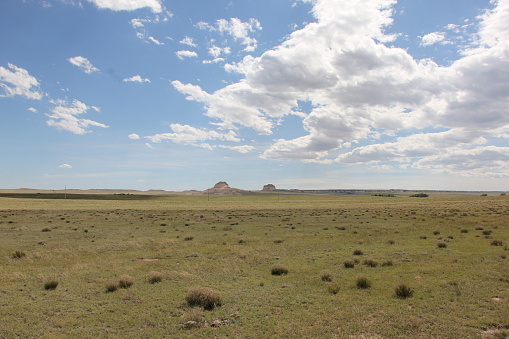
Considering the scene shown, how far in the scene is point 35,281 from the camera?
48.4ft

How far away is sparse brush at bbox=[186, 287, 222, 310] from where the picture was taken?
1144 cm

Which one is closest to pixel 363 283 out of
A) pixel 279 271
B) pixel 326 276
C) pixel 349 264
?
pixel 326 276

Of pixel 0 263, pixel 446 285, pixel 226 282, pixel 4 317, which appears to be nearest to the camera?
pixel 4 317

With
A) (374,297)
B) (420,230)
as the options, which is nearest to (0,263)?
(374,297)

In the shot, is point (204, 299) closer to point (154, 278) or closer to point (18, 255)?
point (154, 278)

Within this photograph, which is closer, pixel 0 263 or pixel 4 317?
pixel 4 317

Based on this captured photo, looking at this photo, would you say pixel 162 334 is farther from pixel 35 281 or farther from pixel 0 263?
pixel 0 263

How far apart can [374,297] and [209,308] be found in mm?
6635

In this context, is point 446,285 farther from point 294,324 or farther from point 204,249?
point 204,249

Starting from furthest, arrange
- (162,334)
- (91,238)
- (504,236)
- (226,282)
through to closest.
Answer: (91,238), (504,236), (226,282), (162,334)

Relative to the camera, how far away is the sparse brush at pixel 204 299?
11438 mm

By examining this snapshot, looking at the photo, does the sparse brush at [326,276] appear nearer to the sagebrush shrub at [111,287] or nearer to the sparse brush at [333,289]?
the sparse brush at [333,289]

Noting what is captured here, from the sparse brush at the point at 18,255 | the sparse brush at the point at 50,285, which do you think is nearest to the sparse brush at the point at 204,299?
the sparse brush at the point at 50,285

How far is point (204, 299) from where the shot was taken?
11539 millimetres
